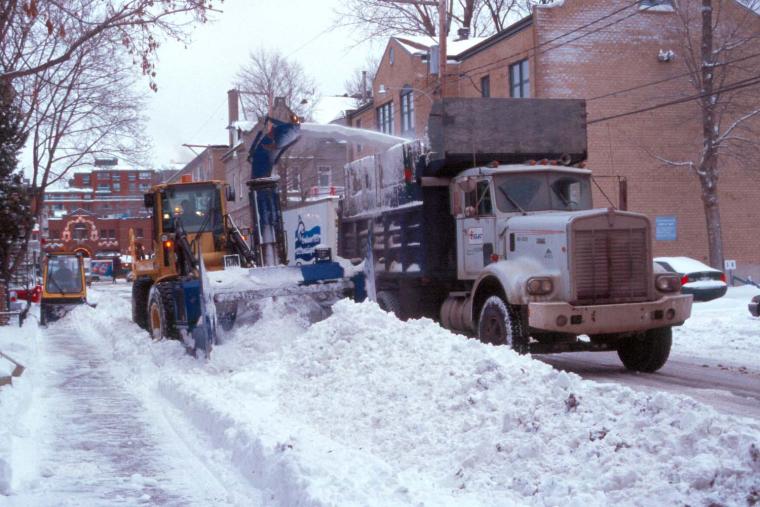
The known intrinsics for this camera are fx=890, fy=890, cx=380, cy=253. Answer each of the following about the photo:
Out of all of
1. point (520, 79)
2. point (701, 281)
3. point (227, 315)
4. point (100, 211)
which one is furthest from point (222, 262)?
point (100, 211)

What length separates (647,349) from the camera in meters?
11.9

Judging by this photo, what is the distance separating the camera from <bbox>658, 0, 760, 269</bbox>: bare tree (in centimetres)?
2675

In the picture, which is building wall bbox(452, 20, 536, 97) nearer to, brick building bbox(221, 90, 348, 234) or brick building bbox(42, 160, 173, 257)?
brick building bbox(221, 90, 348, 234)

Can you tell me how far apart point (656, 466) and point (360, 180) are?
11364 millimetres

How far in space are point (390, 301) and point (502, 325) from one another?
3.62m

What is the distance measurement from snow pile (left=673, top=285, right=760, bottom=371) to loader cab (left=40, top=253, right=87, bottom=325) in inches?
690

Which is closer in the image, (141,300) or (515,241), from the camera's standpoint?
(515,241)

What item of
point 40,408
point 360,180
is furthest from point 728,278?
point 40,408

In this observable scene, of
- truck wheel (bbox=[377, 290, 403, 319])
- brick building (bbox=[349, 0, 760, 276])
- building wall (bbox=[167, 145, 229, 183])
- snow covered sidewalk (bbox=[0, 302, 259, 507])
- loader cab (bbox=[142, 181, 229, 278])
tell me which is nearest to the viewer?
snow covered sidewalk (bbox=[0, 302, 259, 507])

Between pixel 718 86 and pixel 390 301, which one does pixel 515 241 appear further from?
pixel 718 86

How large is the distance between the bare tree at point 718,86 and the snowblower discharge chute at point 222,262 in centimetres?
1623

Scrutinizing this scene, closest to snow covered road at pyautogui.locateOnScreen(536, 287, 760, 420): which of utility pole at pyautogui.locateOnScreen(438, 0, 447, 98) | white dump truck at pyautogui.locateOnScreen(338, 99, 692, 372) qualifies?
white dump truck at pyautogui.locateOnScreen(338, 99, 692, 372)

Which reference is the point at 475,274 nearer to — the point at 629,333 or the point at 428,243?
the point at 428,243

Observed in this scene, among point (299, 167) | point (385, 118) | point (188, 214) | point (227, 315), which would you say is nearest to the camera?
point (227, 315)
